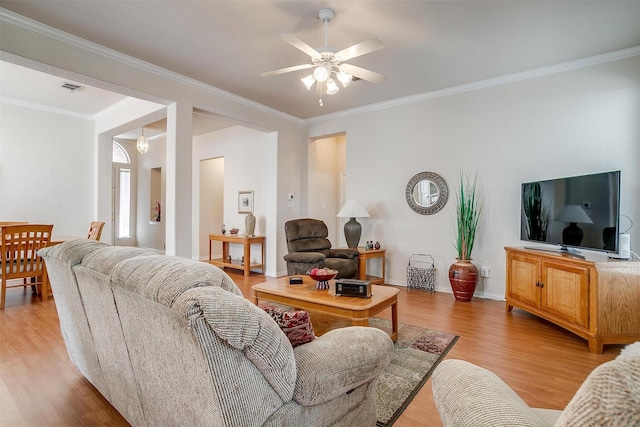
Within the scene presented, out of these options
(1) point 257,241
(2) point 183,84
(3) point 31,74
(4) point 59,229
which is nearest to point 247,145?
(1) point 257,241

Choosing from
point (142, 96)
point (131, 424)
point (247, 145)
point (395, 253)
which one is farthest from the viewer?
point (247, 145)

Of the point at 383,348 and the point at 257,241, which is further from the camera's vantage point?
the point at 257,241

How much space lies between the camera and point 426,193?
468 cm

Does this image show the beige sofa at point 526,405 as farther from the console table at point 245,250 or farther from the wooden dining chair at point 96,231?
the wooden dining chair at point 96,231

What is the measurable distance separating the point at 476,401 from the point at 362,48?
2452 millimetres

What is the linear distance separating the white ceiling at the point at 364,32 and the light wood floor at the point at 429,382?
2.77 m

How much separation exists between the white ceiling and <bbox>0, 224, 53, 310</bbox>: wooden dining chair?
81.0 inches

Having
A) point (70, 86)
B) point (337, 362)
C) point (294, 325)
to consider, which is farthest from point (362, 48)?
point (70, 86)

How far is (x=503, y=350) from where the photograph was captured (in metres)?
2.61

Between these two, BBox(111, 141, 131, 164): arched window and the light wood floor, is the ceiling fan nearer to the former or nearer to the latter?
the light wood floor

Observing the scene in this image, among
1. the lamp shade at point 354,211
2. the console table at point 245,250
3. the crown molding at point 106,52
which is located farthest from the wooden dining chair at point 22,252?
the lamp shade at point 354,211

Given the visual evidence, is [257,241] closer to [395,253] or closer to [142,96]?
[395,253]

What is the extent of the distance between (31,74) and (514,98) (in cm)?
609

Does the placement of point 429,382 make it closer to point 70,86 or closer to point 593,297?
point 593,297
